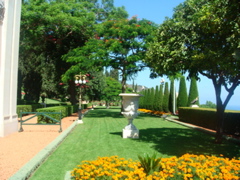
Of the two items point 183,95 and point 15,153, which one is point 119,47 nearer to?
point 183,95

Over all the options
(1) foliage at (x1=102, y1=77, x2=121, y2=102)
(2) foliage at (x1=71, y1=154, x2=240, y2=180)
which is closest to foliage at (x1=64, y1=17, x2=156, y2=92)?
(2) foliage at (x1=71, y1=154, x2=240, y2=180)

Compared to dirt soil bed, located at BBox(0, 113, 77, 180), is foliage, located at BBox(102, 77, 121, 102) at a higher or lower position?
higher

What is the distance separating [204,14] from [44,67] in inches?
1132

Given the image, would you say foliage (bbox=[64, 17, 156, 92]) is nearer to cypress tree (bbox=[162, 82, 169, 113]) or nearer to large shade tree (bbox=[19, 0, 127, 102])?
large shade tree (bbox=[19, 0, 127, 102])

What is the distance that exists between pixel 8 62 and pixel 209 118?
11.2 metres

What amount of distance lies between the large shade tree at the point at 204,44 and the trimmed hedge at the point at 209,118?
3.26m

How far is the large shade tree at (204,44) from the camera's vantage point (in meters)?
7.27

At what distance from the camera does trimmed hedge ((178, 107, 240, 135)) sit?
13.1 metres

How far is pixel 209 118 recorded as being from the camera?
1543 centimetres

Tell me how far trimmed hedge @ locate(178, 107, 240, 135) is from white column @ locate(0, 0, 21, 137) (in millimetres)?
10596

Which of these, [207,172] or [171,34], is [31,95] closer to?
[171,34]

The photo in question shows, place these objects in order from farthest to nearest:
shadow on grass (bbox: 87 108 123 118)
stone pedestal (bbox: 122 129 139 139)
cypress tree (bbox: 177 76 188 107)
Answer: cypress tree (bbox: 177 76 188 107) < shadow on grass (bbox: 87 108 123 118) < stone pedestal (bbox: 122 129 139 139)

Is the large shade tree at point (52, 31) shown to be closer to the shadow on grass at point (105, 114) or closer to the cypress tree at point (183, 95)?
the shadow on grass at point (105, 114)

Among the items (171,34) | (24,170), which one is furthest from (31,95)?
(24,170)
